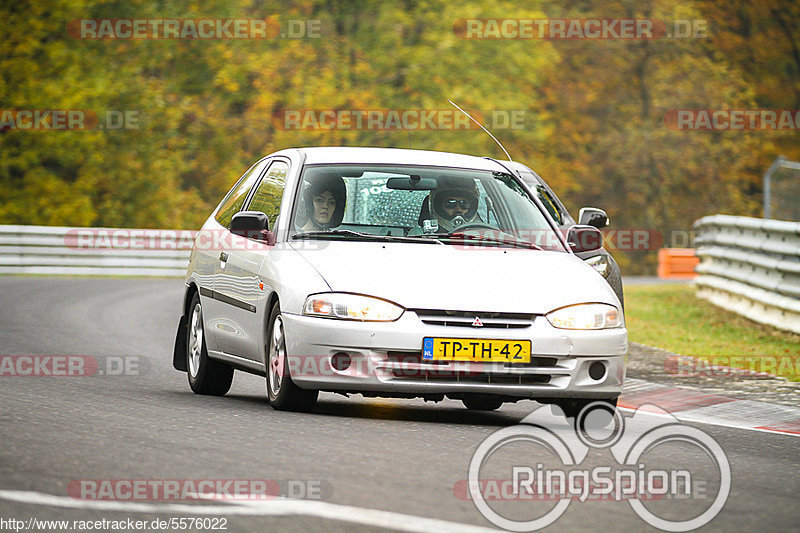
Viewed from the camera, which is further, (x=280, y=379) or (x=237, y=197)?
(x=237, y=197)

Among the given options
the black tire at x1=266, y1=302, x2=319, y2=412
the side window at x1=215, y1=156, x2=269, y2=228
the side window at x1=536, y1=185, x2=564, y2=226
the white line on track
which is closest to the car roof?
the side window at x1=215, y1=156, x2=269, y2=228

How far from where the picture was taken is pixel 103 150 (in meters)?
41.2

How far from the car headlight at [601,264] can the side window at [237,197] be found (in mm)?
2788

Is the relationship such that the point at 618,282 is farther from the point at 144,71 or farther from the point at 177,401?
the point at 144,71

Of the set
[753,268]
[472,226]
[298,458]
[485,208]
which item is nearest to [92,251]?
[753,268]

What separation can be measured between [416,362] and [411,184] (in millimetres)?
1808

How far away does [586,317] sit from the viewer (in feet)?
28.8

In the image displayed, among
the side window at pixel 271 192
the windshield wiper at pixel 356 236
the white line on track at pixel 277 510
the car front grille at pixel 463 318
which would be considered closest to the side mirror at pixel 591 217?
the windshield wiper at pixel 356 236

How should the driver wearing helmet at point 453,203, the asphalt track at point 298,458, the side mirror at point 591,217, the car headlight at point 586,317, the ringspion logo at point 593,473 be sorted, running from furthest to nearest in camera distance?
A: the side mirror at point 591,217, the driver wearing helmet at point 453,203, the car headlight at point 586,317, the ringspion logo at point 593,473, the asphalt track at point 298,458

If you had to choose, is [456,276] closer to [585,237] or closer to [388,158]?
[388,158]

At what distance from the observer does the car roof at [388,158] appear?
33.0 ft

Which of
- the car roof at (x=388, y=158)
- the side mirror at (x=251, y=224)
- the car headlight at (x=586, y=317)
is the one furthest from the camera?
the car roof at (x=388, y=158)

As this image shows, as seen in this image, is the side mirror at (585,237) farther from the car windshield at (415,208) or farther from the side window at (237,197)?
the side window at (237,197)

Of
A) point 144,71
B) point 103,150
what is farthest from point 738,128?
point 103,150
